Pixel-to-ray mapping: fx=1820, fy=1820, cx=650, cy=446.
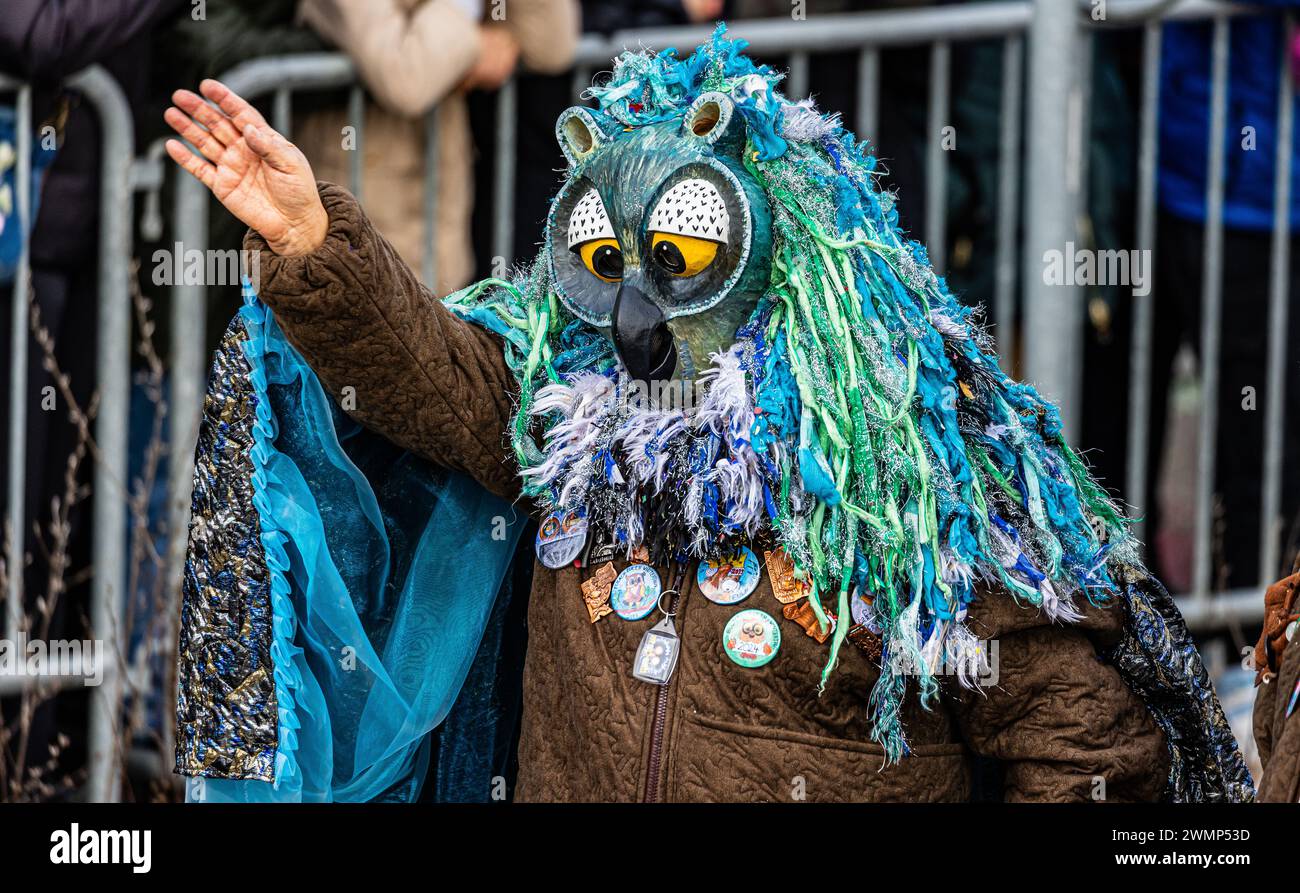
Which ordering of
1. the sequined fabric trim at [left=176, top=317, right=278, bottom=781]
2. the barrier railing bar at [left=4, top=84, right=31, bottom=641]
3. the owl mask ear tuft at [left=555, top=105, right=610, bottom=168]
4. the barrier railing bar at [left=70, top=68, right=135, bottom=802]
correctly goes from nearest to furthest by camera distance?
the owl mask ear tuft at [left=555, top=105, right=610, bottom=168]
the sequined fabric trim at [left=176, top=317, right=278, bottom=781]
the barrier railing bar at [left=4, top=84, right=31, bottom=641]
the barrier railing bar at [left=70, top=68, right=135, bottom=802]

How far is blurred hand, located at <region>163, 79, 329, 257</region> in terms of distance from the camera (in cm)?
240

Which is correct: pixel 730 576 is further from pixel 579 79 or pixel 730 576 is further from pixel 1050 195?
pixel 579 79

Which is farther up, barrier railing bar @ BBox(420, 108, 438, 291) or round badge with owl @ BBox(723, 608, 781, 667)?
barrier railing bar @ BBox(420, 108, 438, 291)

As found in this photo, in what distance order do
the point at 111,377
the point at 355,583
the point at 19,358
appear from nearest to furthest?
1. the point at 355,583
2. the point at 19,358
3. the point at 111,377

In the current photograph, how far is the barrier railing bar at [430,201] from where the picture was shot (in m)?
4.21

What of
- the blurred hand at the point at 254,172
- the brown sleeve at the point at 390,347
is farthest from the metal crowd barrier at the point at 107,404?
the blurred hand at the point at 254,172

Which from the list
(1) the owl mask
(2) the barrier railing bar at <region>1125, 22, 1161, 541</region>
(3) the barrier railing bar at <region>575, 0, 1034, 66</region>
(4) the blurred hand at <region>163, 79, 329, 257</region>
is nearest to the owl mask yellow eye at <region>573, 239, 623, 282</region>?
(1) the owl mask

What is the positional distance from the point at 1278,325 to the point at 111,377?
276cm

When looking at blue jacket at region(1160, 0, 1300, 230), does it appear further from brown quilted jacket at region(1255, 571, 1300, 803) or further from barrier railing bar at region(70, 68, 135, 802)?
barrier railing bar at region(70, 68, 135, 802)

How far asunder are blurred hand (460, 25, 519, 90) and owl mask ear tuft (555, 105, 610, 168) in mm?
1748

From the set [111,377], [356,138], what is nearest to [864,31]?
[356,138]

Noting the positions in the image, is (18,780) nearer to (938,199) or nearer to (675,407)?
(675,407)

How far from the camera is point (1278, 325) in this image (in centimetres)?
445
